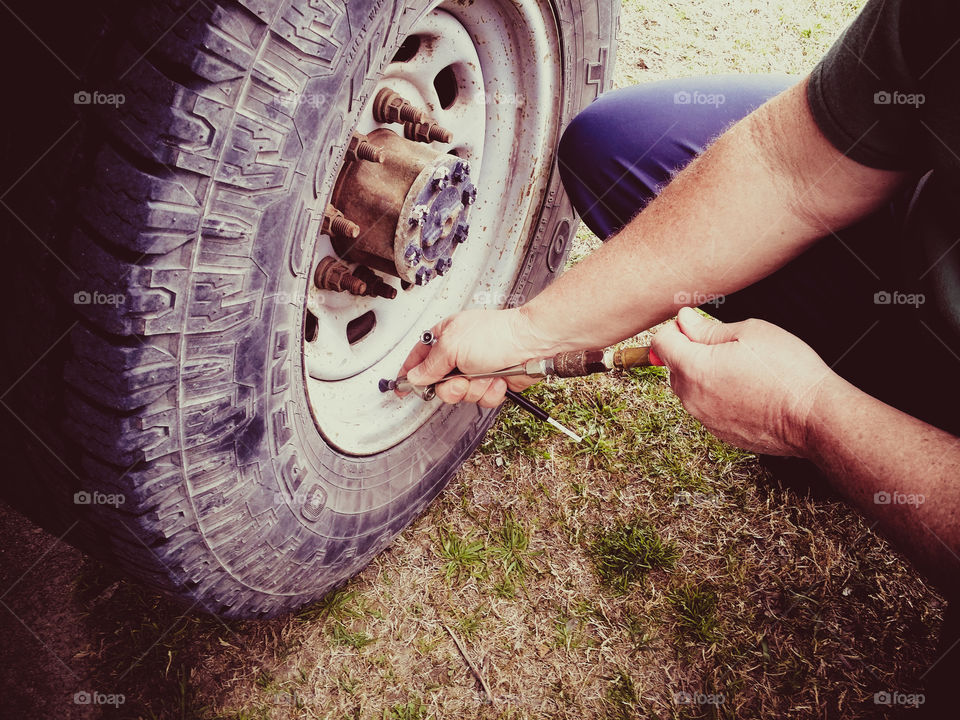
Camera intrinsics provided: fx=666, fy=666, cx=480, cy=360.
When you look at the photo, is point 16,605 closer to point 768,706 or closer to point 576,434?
point 576,434

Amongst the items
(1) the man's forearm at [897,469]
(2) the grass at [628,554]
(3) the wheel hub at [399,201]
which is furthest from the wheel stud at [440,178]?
(2) the grass at [628,554]

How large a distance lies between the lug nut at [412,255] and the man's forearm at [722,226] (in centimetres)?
27

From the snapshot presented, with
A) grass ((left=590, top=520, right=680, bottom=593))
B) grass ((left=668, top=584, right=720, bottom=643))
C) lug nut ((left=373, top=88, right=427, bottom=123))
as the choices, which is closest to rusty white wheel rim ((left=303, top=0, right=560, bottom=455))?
lug nut ((left=373, top=88, right=427, bottom=123))

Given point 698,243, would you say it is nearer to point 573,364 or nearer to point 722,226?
point 722,226

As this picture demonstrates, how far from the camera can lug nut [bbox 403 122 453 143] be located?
4.74ft

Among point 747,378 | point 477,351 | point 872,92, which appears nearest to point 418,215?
point 477,351

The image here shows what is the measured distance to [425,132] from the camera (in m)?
1.45

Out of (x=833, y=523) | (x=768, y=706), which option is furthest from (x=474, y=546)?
(x=833, y=523)

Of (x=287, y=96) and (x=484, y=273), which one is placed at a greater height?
(x=287, y=96)

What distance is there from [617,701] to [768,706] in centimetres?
39

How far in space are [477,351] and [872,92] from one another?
0.86 meters

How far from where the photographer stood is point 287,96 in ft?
3.07

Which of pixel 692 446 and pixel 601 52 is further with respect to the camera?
pixel 692 446

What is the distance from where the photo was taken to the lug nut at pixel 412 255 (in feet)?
4.70
